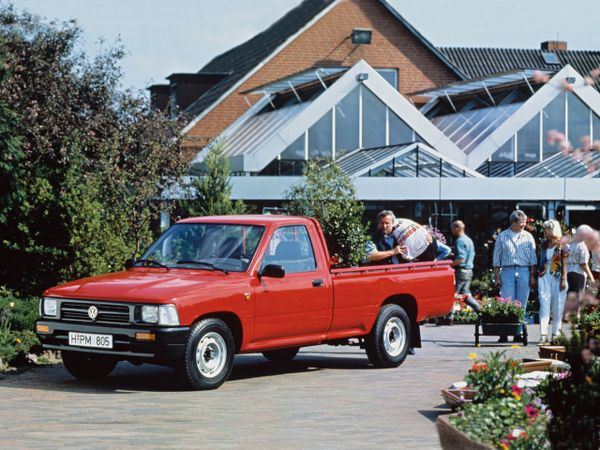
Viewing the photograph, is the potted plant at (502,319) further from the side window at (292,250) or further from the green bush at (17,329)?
the green bush at (17,329)

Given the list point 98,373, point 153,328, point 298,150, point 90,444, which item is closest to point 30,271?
point 98,373

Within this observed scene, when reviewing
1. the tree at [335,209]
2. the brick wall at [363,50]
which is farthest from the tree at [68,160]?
the brick wall at [363,50]

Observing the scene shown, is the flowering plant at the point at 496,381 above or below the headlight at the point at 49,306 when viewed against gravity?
below

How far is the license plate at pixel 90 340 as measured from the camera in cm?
1248

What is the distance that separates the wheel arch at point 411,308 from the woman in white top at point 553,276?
284 centimetres

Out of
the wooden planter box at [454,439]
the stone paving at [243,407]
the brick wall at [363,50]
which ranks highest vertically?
the brick wall at [363,50]

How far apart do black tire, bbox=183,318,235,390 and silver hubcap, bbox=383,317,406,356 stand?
2.75 m

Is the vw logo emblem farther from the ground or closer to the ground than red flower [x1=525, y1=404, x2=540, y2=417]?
farther from the ground

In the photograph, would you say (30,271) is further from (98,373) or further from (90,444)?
(90,444)

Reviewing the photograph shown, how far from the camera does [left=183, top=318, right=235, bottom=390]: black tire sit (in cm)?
1240

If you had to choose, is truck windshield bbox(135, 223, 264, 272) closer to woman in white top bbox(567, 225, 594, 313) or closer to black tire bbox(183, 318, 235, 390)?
black tire bbox(183, 318, 235, 390)

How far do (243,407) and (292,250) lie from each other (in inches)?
118

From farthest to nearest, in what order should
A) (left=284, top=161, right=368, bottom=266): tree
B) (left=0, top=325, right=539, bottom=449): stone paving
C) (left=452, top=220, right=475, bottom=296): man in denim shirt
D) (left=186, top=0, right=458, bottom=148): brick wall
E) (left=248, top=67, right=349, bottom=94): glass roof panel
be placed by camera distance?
(left=186, top=0, right=458, bottom=148): brick wall, (left=248, top=67, right=349, bottom=94): glass roof panel, (left=284, top=161, right=368, bottom=266): tree, (left=452, top=220, right=475, bottom=296): man in denim shirt, (left=0, top=325, right=539, bottom=449): stone paving

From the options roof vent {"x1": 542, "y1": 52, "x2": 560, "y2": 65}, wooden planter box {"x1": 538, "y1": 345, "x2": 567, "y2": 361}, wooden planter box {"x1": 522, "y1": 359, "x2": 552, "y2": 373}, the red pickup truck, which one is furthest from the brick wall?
wooden planter box {"x1": 522, "y1": 359, "x2": 552, "y2": 373}
